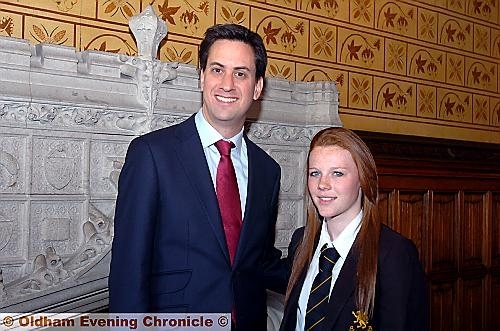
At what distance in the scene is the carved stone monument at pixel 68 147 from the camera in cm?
174

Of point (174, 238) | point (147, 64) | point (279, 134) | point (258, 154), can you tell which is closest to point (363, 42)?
point (279, 134)

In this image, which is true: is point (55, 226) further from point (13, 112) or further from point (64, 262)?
point (13, 112)

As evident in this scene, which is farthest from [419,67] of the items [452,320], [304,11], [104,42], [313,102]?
[104,42]

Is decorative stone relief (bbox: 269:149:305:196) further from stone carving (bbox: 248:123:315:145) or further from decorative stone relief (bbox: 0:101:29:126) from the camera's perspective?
decorative stone relief (bbox: 0:101:29:126)

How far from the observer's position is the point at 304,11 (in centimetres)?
274

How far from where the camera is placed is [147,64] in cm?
202

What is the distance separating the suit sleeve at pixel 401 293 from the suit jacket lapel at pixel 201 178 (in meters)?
0.35

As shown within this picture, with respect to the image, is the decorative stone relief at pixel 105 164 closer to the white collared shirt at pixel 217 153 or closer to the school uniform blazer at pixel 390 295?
the white collared shirt at pixel 217 153

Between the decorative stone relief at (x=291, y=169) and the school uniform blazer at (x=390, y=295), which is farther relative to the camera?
the decorative stone relief at (x=291, y=169)

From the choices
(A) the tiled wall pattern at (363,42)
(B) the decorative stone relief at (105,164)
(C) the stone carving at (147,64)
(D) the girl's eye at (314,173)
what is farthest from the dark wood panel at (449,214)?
(D) the girl's eye at (314,173)

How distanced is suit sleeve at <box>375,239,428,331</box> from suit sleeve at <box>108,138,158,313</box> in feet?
1.65

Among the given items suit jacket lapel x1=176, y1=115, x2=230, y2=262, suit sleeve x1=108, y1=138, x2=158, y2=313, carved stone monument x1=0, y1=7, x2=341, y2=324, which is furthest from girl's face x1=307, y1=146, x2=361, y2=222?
carved stone monument x1=0, y1=7, x2=341, y2=324

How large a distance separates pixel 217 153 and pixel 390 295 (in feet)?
1.67

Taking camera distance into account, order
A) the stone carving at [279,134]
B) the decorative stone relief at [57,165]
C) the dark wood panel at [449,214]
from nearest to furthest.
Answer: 1. the decorative stone relief at [57,165]
2. the stone carving at [279,134]
3. the dark wood panel at [449,214]
